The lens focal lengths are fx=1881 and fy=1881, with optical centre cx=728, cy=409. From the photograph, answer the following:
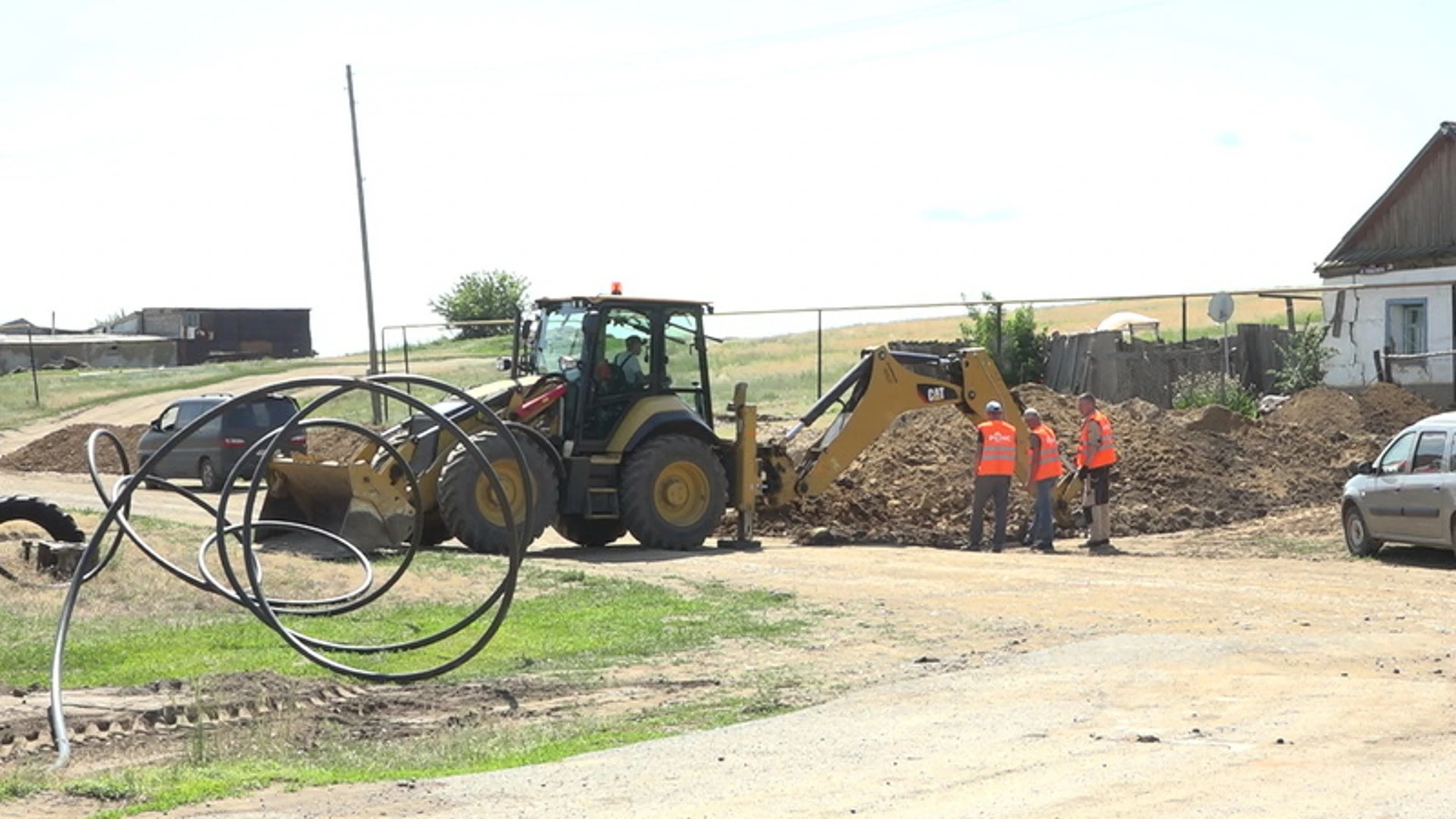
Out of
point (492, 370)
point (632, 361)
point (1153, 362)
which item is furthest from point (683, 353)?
point (492, 370)

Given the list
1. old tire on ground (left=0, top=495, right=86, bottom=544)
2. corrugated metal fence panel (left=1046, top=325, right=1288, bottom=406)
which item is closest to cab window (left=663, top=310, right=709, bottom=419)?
old tire on ground (left=0, top=495, right=86, bottom=544)

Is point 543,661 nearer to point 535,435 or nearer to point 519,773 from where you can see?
point 519,773

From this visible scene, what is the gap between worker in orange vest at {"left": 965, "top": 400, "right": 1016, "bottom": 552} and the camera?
21.9 meters

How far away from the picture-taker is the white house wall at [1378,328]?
3484cm

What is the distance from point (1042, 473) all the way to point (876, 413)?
2208 millimetres

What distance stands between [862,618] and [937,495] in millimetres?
10321

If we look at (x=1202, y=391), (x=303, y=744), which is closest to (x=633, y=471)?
(x=303, y=744)

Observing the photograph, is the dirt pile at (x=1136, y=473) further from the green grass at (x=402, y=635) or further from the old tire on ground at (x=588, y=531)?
the green grass at (x=402, y=635)

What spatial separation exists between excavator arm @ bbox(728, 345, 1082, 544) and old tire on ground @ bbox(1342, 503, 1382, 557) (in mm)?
3561

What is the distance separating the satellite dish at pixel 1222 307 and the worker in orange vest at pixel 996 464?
13.1 metres

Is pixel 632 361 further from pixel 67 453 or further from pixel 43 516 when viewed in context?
pixel 67 453

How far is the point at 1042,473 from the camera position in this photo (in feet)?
72.4

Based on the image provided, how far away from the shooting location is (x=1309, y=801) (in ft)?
27.0

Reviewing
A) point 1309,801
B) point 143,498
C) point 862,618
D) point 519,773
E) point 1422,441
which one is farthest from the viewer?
point 143,498
